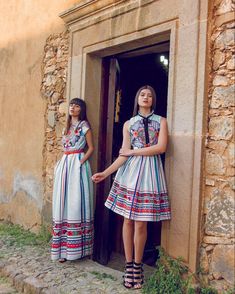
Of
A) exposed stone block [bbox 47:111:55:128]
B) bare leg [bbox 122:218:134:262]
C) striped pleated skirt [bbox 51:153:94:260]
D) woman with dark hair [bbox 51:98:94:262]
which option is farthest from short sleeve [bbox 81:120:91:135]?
bare leg [bbox 122:218:134:262]

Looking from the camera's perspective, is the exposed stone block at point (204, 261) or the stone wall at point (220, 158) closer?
the stone wall at point (220, 158)

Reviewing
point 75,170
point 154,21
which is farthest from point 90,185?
point 154,21

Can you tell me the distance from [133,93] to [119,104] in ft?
1.39

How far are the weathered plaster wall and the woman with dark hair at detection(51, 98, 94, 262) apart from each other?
3.01ft

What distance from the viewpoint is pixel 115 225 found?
14.0 feet

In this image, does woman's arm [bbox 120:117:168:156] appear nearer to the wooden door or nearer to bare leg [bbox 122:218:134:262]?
bare leg [bbox 122:218:134:262]

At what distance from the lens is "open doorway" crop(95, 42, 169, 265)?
4051mm

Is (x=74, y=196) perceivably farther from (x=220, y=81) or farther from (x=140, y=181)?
(x=220, y=81)

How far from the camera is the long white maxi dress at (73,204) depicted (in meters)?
3.71

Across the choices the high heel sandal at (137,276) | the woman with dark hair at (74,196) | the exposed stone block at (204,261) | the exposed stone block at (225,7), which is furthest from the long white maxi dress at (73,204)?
the exposed stone block at (225,7)

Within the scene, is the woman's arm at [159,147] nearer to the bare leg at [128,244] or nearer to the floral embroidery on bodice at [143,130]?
the floral embroidery on bodice at [143,130]

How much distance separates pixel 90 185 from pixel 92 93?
1013 mm

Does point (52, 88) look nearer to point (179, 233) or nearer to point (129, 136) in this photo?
point (129, 136)

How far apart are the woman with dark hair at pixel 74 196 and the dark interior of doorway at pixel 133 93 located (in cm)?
51
